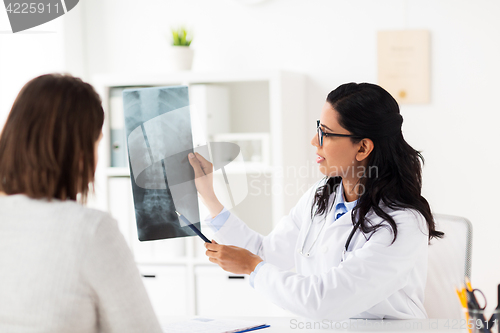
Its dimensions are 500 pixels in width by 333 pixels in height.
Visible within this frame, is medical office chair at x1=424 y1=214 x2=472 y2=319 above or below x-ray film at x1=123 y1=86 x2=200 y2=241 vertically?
below

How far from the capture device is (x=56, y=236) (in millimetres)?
852

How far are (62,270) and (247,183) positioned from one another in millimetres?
1576

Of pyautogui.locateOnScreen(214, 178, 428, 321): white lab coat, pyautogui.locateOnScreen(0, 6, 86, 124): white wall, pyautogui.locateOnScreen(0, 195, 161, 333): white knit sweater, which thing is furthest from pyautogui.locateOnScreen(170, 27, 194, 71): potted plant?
pyautogui.locateOnScreen(0, 195, 161, 333): white knit sweater

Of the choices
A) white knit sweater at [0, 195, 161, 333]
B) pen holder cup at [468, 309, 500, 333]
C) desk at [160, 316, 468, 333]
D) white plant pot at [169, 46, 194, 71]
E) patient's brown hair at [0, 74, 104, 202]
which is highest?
white plant pot at [169, 46, 194, 71]

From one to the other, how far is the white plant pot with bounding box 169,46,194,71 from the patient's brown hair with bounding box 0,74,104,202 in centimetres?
162

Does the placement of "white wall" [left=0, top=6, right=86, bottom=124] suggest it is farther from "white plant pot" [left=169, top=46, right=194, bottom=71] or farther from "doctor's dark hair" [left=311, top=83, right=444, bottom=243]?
"doctor's dark hair" [left=311, top=83, right=444, bottom=243]

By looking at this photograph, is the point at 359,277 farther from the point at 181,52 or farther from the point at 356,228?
the point at 181,52

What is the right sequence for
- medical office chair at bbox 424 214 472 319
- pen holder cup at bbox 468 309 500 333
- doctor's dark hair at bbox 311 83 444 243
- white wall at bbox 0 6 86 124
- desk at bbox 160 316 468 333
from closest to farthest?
1. pen holder cup at bbox 468 309 500 333
2. desk at bbox 160 316 468 333
3. doctor's dark hair at bbox 311 83 444 243
4. medical office chair at bbox 424 214 472 319
5. white wall at bbox 0 6 86 124

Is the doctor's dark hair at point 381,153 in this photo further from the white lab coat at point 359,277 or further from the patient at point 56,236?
the patient at point 56,236

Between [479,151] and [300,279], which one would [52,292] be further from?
[479,151]

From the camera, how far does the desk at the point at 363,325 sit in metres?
1.29

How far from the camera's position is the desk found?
4.22 ft

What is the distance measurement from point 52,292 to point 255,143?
5.51 ft

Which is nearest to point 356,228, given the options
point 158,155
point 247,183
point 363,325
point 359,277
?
point 359,277
